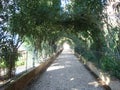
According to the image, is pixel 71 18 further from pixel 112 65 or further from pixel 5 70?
pixel 5 70

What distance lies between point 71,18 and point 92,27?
1.49 meters

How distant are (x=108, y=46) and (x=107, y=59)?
0.62 meters

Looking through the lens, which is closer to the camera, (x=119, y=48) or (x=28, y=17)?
(x=119, y=48)

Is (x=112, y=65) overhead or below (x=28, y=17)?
below

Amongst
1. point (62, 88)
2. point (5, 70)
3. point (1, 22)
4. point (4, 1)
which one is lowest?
point (62, 88)

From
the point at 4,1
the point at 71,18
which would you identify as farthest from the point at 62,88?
the point at 71,18

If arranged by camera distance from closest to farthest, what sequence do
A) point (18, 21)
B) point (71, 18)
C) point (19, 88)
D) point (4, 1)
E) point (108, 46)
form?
point (19, 88) → point (4, 1) → point (18, 21) → point (108, 46) → point (71, 18)

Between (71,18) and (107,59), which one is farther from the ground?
(71,18)

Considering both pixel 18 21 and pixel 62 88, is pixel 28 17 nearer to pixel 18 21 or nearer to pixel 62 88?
pixel 18 21

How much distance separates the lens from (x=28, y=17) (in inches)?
548

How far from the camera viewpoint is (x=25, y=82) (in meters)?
→ 11.7

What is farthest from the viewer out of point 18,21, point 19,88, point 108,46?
point 108,46

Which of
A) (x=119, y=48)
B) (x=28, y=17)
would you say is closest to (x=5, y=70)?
(x=28, y=17)

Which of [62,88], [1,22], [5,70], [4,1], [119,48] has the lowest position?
[62,88]
